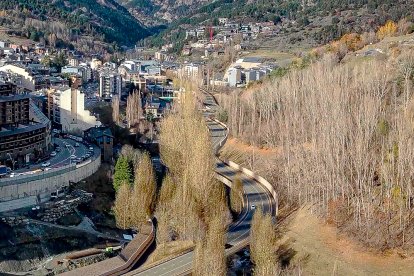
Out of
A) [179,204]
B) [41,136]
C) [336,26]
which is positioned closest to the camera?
[179,204]

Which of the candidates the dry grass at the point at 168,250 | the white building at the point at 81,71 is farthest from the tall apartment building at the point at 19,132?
the white building at the point at 81,71

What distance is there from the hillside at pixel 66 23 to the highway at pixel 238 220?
126 feet

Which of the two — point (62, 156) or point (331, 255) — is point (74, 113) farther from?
point (331, 255)

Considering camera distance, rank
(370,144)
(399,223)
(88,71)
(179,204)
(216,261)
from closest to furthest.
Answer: (216,261) < (399,223) < (179,204) < (370,144) < (88,71)

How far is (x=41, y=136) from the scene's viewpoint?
2633 cm

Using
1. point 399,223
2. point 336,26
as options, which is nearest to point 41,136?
point 399,223

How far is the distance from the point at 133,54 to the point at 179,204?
61.1m

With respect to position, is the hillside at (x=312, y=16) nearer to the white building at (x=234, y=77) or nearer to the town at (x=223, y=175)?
the white building at (x=234, y=77)

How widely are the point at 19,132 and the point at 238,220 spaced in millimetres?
10804

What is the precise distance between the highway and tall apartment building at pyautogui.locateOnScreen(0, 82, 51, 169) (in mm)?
8284

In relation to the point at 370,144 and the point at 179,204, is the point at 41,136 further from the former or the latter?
the point at 370,144

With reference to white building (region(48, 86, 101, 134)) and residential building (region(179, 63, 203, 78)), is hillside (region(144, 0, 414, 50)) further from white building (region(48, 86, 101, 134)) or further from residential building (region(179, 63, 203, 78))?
white building (region(48, 86, 101, 134))

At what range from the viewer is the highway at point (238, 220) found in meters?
16.0

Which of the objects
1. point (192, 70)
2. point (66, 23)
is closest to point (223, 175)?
point (192, 70)
